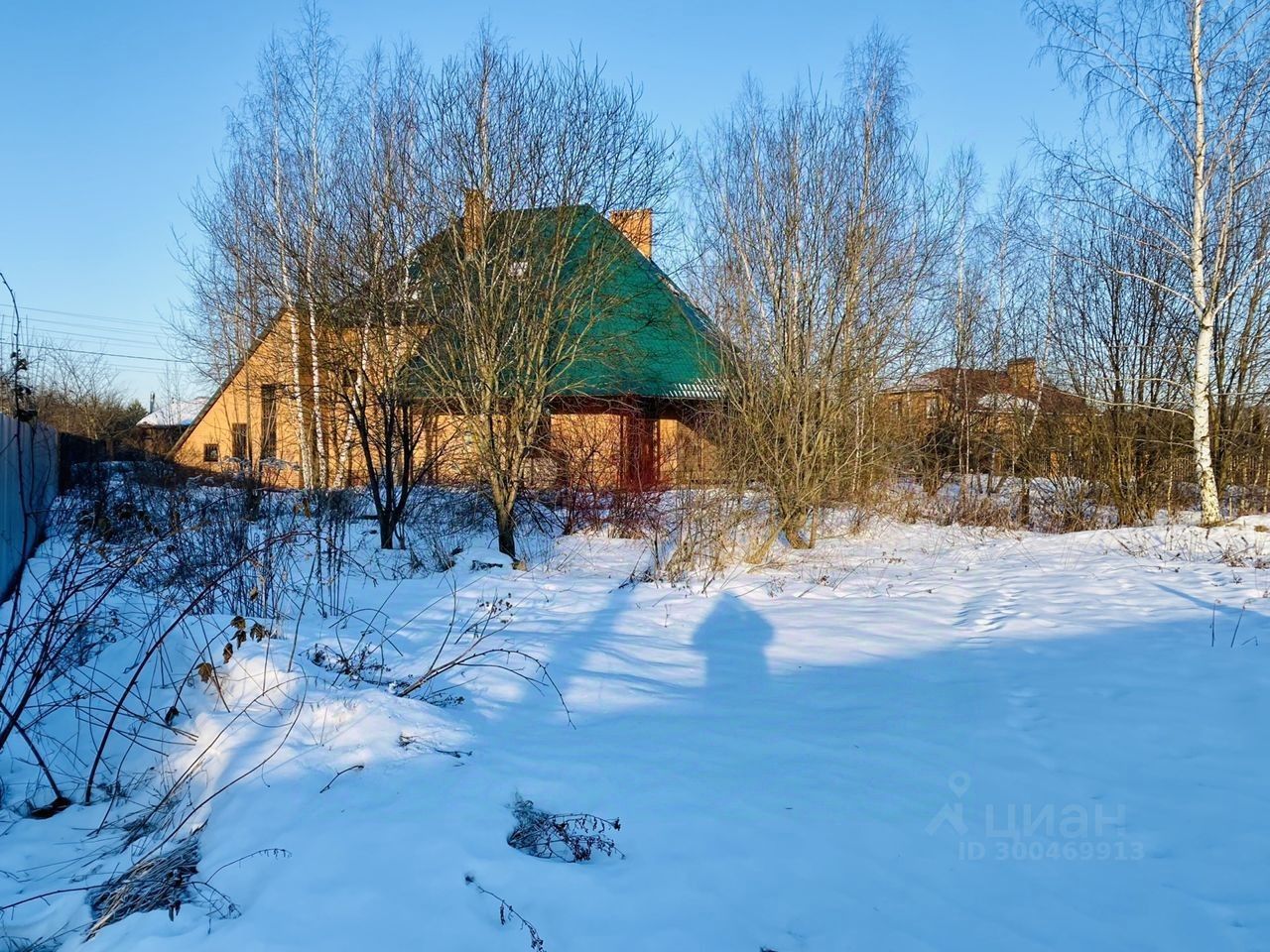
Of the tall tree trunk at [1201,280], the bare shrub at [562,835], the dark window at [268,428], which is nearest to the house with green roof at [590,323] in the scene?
the tall tree trunk at [1201,280]

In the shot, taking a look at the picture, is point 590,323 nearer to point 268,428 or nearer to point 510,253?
point 510,253

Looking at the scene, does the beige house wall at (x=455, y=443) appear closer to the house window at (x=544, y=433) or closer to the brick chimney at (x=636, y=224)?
the house window at (x=544, y=433)

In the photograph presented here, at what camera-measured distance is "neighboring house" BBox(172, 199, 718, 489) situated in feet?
38.2

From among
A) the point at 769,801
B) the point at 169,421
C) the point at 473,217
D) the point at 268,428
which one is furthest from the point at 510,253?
the point at 169,421

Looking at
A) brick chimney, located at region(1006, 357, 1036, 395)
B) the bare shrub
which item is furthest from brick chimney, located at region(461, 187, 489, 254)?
brick chimney, located at region(1006, 357, 1036, 395)

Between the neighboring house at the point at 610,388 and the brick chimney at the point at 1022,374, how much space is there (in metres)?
7.20

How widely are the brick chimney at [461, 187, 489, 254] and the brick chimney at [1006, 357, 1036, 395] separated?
12106 millimetres

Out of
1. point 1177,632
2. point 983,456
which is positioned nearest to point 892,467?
point 983,456

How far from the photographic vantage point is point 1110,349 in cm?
1450

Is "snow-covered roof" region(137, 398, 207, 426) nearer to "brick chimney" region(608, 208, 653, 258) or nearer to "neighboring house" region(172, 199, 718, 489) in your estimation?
"neighboring house" region(172, 199, 718, 489)

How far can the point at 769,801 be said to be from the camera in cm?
346

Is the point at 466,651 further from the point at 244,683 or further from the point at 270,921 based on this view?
the point at 270,921

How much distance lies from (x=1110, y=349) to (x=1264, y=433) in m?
2.87

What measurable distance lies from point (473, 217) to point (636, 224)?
2574 millimetres
